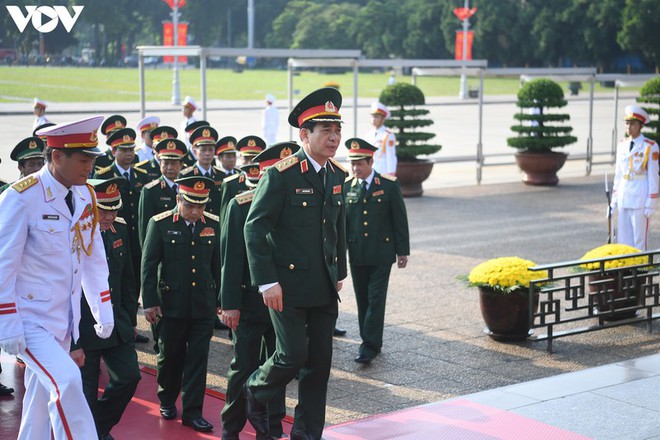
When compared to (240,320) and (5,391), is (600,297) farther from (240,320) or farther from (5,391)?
(5,391)

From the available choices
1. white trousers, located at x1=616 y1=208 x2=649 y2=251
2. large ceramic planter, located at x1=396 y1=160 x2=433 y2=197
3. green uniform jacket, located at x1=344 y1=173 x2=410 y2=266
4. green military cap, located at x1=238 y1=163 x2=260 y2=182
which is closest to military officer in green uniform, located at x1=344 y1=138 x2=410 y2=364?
green uniform jacket, located at x1=344 y1=173 x2=410 y2=266

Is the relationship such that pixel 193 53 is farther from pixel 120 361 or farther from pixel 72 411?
pixel 72 411

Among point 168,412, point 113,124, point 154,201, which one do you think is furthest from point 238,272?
point 113,124

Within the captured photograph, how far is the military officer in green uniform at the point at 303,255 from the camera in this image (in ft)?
19.0

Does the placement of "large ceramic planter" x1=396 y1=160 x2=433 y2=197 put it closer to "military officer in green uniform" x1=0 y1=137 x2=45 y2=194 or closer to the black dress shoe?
"military officer in green uniform" x1=0 y1=137 x2=45 y2=194

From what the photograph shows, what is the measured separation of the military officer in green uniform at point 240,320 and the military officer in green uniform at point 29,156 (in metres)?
3.27

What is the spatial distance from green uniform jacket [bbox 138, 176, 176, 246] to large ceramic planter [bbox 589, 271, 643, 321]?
4081 mm

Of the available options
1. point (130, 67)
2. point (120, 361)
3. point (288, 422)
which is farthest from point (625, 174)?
point (130, 67)

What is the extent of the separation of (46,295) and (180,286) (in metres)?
1.91

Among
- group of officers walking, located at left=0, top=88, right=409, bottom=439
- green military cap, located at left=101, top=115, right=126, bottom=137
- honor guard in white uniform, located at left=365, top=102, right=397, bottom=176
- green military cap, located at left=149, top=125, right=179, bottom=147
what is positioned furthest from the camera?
honor guard in white uniform, located at left=365, top=102, right=397, bottom=176

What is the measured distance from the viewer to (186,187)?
7.00 m

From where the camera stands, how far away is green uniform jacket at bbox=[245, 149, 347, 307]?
582cm

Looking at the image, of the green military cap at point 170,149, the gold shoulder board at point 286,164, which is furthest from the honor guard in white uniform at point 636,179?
the gold shoulder board at point 286,164

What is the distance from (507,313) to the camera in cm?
909
